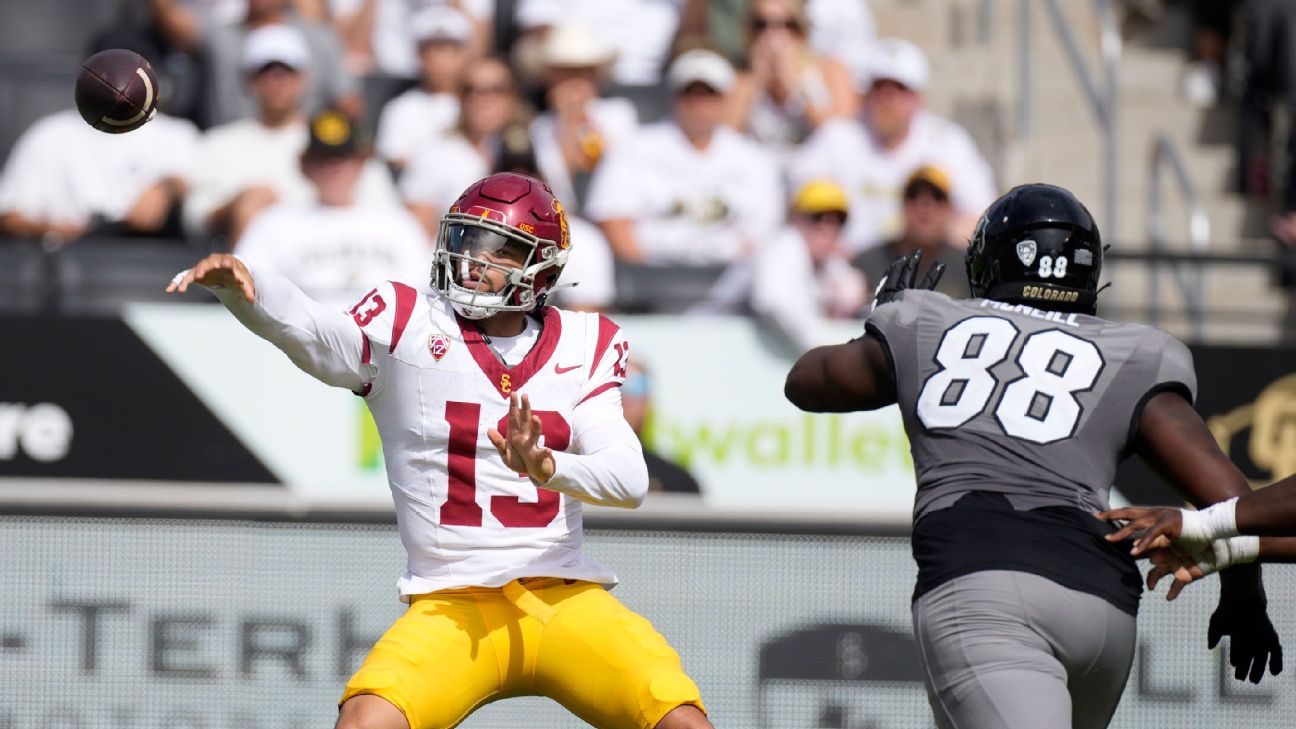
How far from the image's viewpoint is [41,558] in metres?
5.52

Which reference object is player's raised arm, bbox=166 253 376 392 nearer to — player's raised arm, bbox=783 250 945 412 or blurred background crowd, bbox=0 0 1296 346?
player's raised arm, bbox=783 250 945 412

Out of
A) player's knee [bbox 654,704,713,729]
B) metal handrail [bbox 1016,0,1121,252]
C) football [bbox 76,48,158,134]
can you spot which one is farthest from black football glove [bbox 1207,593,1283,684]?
metal handrail [bbox 1016,0,1121,252]

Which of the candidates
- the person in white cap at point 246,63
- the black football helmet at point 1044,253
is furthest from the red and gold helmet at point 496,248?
the person in white cap at point 246,63

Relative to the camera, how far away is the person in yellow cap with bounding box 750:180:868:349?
29.1 feet

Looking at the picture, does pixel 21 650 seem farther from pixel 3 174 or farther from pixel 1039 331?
pixel 3 174

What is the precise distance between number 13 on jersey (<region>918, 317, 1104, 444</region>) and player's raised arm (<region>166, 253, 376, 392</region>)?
1.41m

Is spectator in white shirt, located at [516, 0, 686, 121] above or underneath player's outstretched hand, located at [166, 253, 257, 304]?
above

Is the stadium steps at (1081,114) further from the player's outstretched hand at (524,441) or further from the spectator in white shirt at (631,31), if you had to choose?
the player's outstretched hand at (524,441)

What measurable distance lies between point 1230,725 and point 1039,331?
1875 millimetres

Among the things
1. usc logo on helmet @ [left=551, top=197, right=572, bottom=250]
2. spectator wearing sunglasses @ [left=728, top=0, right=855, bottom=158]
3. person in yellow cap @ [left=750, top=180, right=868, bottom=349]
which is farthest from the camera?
spectator wearing sunglasses @ [left=728, top=0, right=855, bottom=158]

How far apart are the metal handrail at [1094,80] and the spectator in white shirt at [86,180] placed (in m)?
4.79

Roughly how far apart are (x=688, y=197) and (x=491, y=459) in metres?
5.01

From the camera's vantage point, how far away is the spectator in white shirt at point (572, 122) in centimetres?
980

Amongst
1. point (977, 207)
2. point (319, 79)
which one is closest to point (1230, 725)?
point (977, 207)
